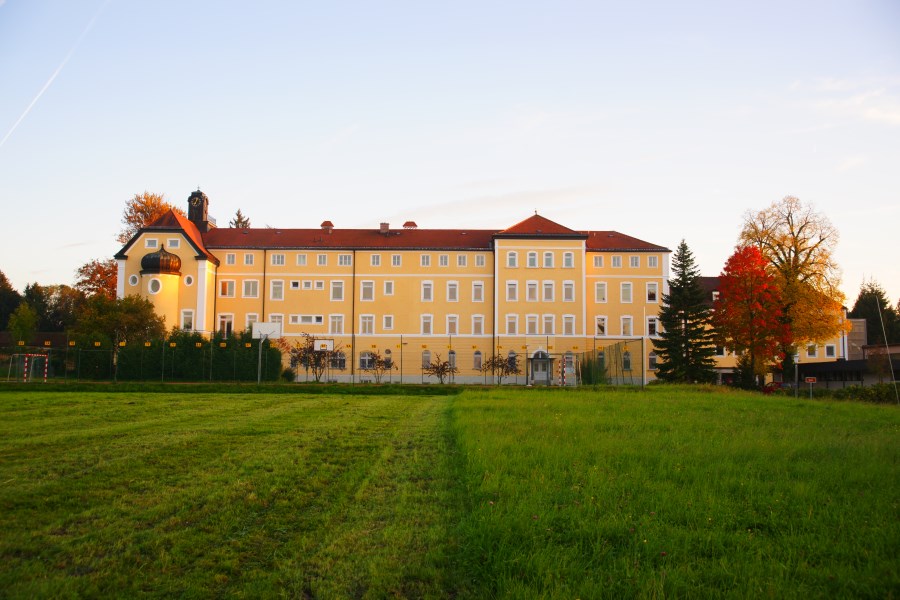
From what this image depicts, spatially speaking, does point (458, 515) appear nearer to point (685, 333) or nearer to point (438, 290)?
point (685, 333)

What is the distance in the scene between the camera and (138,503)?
295 inches

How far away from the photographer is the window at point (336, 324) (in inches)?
2628

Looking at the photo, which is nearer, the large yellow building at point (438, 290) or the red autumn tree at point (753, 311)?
the red autumn tree at point (753, 311)

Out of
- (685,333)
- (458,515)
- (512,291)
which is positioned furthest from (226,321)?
(458,515)

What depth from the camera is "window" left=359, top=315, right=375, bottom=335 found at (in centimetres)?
6700

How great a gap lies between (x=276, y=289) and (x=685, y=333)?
36561mm

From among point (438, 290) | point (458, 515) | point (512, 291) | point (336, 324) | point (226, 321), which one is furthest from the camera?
point (438, 290)

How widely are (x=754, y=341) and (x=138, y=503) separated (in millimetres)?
48337

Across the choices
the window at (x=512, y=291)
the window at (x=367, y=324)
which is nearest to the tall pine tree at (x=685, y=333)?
the window at (x=512, y=291)

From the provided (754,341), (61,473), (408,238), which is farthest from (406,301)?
(61,473)

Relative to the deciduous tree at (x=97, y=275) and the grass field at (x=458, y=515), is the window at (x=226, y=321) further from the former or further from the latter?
the grass field at (x=458, y=515)

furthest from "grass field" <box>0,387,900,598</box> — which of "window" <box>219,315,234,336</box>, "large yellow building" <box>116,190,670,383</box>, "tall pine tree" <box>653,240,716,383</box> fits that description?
"window" <box>219,315,234,336</box>

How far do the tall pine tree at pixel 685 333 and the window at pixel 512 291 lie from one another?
15.8 m

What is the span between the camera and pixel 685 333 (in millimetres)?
50750
